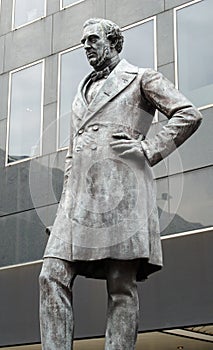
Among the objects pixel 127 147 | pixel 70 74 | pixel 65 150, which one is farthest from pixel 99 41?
pixel 70 74

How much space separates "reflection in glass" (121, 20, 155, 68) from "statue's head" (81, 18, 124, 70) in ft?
40.1

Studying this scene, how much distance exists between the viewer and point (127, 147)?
21.2 ft

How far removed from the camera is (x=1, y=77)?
2266cm

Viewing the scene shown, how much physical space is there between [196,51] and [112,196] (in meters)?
12.7

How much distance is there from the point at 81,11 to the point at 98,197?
1531 centimetres

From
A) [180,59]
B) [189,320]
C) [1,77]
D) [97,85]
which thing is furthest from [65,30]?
[97,85]

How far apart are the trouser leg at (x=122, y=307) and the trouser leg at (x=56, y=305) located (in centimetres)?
29

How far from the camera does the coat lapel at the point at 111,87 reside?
6.75 m

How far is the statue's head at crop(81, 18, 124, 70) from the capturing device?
22.8ft

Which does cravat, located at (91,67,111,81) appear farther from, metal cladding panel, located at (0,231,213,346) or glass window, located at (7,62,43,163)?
glass window, located at (7,62,43,163)

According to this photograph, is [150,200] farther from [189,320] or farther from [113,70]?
[189,320]

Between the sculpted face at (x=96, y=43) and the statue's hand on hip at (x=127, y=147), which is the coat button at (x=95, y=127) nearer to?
the statue's hand on hip at (x=127, y=147)

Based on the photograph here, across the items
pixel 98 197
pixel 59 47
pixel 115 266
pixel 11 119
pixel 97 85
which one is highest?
pixel 59 47

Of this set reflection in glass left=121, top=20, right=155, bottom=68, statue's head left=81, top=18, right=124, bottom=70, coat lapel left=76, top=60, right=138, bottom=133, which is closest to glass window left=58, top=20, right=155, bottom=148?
reflection in glass left=121, top=20, right=155, bottom=68
